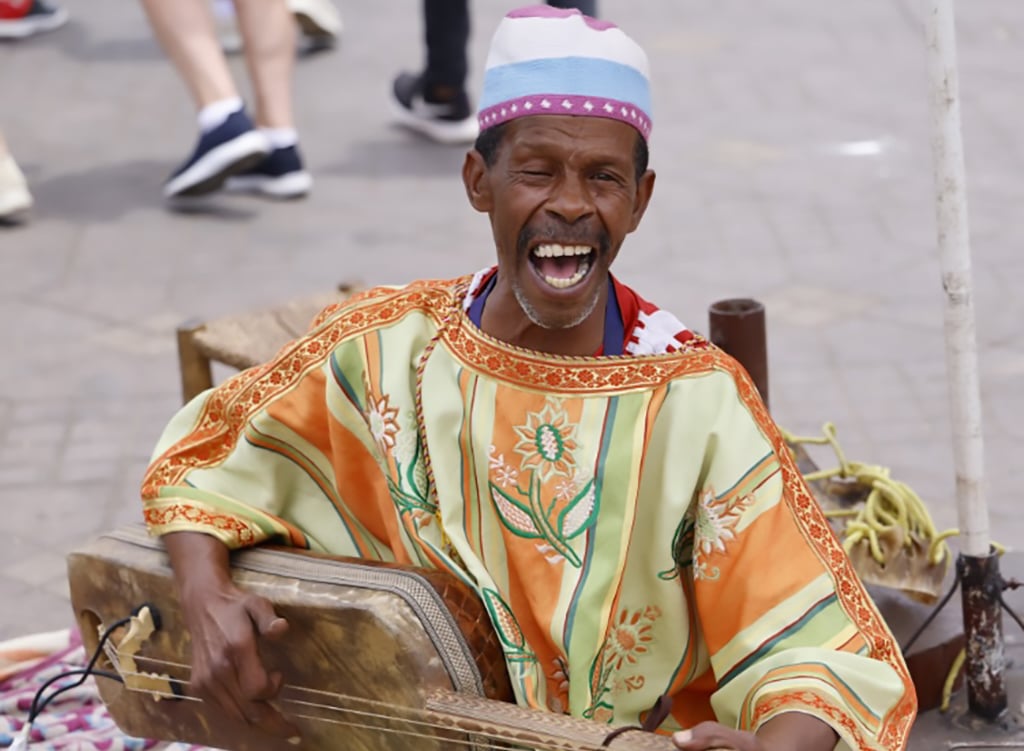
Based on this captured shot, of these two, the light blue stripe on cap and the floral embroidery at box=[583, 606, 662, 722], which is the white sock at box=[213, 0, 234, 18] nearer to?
the light blue stripe on cap

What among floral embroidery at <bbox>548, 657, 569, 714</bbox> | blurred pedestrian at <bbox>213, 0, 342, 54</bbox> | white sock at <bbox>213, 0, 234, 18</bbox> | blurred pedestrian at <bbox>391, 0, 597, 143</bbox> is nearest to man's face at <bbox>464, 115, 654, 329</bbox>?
floral embroidery at <bbox>548, 657, 569, 714</bbox>

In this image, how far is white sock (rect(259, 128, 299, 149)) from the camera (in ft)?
21.7

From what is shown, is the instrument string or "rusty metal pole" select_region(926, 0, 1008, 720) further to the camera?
"rusty metal pole" select_region(926, 0, 1008, 720)

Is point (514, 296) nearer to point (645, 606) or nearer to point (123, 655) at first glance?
point (645, 606)

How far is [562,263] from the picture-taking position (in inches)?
95.0

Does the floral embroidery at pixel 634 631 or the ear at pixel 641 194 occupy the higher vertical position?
the ear at pixel 641 194

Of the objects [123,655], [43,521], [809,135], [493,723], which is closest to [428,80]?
[809,135]

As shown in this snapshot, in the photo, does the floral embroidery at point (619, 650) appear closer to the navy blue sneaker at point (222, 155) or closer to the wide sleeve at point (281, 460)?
the wide sleeve at point (281, 460)

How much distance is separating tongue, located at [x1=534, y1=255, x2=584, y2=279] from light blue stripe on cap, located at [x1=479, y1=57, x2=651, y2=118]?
0.22 metres

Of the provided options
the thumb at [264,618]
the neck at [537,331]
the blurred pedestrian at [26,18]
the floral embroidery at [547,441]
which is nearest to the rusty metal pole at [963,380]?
the neck at [537,331]

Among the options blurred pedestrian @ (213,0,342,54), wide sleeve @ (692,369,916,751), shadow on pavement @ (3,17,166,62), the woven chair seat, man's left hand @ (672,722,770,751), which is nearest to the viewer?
man's left hand @ (672,722,770,751)

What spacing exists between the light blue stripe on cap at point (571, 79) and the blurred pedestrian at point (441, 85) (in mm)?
4464

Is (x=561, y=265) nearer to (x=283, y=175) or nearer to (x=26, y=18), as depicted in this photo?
(x=283, y=175)

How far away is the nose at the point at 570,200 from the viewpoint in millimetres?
2361
